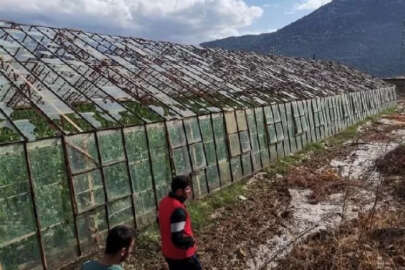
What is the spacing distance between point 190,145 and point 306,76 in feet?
85.0

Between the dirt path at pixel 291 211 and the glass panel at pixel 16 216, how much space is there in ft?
8.17

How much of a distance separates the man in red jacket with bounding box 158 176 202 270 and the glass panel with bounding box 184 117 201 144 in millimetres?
8809

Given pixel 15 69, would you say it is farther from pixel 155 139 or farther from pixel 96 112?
pixel 155 139

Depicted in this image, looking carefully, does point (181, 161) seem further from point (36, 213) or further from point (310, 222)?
point (36, 213)

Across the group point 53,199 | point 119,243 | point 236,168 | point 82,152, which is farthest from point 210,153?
point 119,243

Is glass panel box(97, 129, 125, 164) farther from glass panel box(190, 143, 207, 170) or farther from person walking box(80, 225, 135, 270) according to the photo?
person walking box(80, 225, 135, 270)

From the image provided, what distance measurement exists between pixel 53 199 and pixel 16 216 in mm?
1042

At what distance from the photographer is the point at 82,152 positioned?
1130 cm

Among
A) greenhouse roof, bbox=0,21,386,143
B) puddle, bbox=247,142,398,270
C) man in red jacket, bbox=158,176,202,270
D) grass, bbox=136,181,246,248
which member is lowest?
puddle, bbox=247,142,398,270

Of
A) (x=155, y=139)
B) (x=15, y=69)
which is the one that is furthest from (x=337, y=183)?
(x=15, y=69)

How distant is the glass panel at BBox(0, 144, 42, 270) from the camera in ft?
30.5

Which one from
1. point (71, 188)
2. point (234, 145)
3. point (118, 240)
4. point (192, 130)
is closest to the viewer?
point (118, 240)

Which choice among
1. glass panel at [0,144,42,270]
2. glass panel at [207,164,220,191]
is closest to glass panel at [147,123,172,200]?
glass panel at [207,164,220,191]

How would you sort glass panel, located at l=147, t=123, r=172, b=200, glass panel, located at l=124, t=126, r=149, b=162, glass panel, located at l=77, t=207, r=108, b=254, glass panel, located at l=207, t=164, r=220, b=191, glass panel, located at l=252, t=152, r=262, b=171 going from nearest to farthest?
glass panel, located at l=77, t=207, r=108, b=254, glass panel, located at l=124, t=126, r=149, b=162, glass panel, located at l=147, t=123, r=172, b=200, glass panel, located at l=207, t=164, r=220, b=191, glass panel, located at l=252, t=152, r=262, b=171
